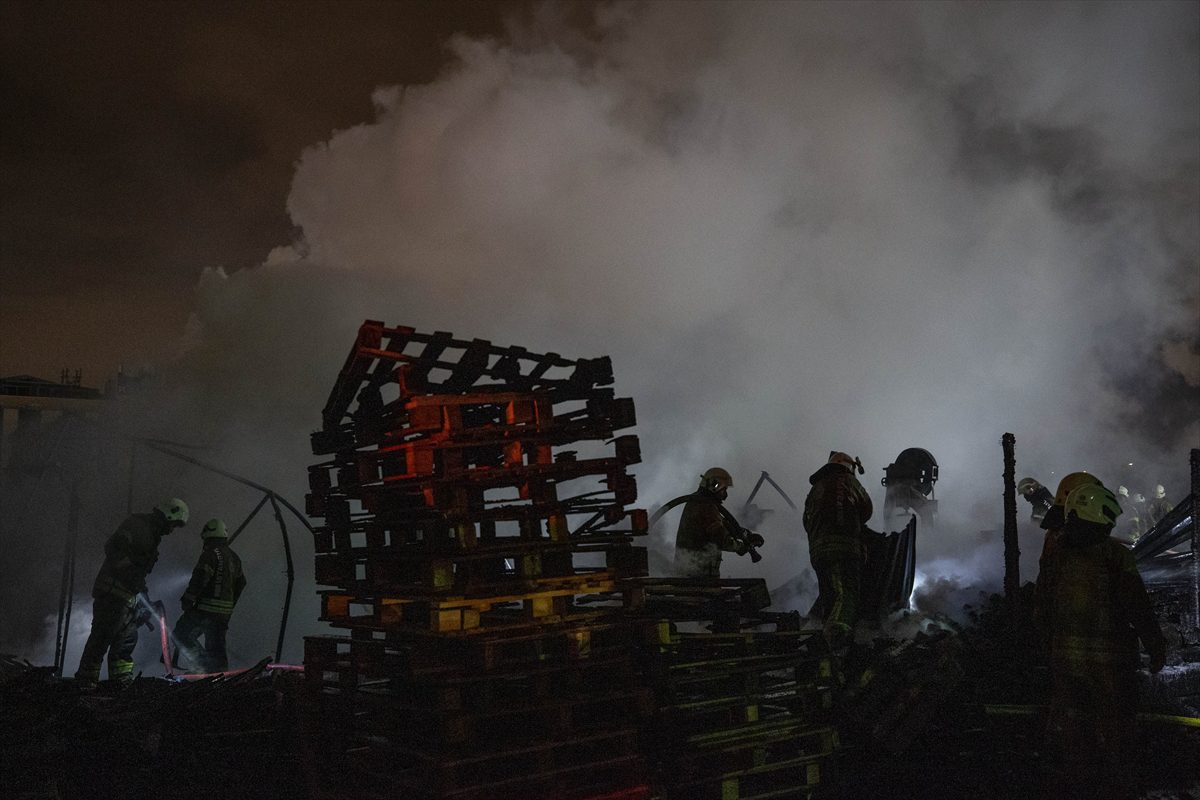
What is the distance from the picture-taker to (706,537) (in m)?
8.95

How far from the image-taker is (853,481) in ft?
29.0

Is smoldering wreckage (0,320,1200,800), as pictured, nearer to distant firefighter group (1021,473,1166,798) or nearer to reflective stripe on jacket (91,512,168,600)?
distant firefighter group (1021,473,1166,798)

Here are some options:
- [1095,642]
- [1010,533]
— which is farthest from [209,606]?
[1095,642]

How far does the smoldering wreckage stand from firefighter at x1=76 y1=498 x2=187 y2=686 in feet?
4.21

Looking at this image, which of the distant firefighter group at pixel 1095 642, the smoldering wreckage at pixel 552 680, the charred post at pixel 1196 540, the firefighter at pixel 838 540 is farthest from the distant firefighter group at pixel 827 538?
the charred post at pixel 1196 540

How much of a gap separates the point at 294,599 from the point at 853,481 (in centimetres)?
1296

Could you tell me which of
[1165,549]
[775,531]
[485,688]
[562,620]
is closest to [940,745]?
[562,620]

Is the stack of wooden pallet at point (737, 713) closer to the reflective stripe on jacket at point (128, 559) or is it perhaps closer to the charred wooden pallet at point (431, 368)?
the charred wooden pallet at point (431, 368)

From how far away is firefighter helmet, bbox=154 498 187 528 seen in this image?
9.48 m

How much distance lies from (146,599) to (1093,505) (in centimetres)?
862

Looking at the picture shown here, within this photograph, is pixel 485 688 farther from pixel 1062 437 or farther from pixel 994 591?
pixel 1062 437

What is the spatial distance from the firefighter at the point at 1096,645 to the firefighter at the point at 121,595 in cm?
787

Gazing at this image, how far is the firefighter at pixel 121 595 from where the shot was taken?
8789 millimetres

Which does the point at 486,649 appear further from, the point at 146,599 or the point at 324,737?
the point at 146,599
